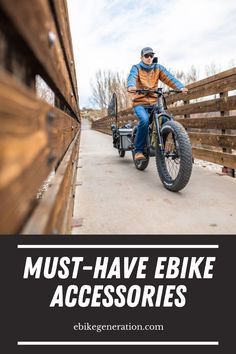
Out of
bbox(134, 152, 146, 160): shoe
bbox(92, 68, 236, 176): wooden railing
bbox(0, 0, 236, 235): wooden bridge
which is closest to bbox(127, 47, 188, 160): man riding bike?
bbox(134, 152, 146, 160): shoe

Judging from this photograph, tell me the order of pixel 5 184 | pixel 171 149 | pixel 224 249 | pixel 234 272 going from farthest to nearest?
1. pixel 171 149
2. pixel 224 249
3. pixel 234 272
4. pixel 5 184

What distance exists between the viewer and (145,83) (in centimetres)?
412

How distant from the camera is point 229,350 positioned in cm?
103

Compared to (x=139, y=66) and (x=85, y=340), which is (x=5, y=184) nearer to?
(x=85, y=340)

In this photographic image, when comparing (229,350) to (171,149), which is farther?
(171,149)

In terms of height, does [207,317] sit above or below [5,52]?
below

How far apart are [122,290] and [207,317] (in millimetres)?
301

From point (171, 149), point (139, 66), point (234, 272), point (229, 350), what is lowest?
point (229, 350)

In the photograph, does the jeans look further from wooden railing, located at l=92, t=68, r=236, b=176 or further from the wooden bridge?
wooden railing, located at l=92, t=68, r=236, b=176

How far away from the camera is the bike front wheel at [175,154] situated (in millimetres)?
2852

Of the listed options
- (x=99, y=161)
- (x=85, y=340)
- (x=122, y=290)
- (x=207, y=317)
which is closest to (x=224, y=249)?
(x=207, y=317)

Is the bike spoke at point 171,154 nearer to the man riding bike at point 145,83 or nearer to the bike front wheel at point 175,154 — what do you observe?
the bike front wheel at point 175,154

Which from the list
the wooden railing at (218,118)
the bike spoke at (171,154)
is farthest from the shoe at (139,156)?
the wooden railing at (218,118)

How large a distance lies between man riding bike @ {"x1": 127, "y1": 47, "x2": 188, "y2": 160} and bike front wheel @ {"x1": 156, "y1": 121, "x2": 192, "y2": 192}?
567 millimetres
